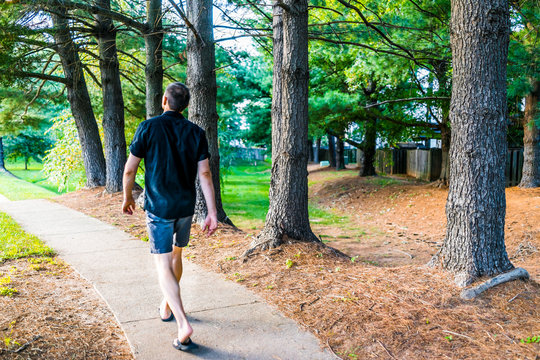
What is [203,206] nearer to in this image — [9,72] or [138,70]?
[9,72]

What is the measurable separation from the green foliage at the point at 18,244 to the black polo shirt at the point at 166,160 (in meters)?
3.27

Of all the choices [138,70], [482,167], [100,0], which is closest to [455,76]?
[482,167]

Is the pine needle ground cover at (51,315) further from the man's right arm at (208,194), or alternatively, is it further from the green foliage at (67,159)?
the green foliage at (67,159)

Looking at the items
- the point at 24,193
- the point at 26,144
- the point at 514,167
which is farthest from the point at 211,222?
the point at 26,144

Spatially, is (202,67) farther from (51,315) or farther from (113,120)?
(113,120)

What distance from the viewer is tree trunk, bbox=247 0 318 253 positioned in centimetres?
548

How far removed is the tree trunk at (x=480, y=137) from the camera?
397 cm

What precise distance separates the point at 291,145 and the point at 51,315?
129 inches

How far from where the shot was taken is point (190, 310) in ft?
12.5

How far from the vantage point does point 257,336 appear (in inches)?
130

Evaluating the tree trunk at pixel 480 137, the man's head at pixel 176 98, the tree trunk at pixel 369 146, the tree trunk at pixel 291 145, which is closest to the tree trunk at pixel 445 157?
the tree trunk at pixel 369 146

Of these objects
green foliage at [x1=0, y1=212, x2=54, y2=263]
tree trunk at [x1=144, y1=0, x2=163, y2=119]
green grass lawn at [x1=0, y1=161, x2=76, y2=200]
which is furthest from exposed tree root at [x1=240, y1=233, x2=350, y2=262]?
green grass lawn at [x1=0, y1=161, x2=76, y2=200]

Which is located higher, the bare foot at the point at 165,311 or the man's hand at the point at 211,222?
the man's hand at the point at 211,222

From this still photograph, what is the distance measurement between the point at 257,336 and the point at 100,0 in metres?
9.79
